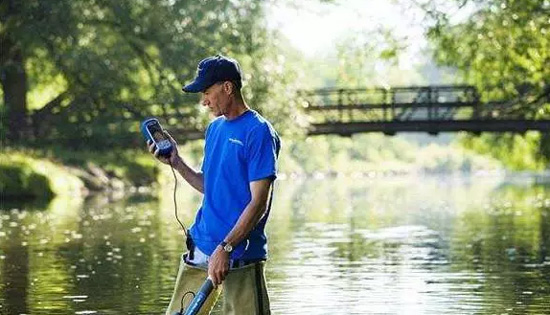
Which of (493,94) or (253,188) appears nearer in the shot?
(253,188)

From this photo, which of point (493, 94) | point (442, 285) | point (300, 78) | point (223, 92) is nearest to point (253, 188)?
point (223, 92)

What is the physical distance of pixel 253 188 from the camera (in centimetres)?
859

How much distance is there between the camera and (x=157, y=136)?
9016 mm

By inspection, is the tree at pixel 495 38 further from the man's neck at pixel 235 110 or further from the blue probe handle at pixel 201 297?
the blue probe handle at pixel 201 297

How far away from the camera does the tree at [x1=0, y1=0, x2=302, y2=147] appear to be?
5138cm

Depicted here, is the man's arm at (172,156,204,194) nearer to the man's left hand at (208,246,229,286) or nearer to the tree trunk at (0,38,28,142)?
the man's left hand at (208,246,229,286)

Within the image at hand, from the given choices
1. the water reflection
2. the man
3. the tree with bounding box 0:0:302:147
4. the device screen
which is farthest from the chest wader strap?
the tree with bounding box 0:0:302:147

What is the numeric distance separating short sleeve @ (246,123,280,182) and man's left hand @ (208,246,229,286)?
1.44 feet

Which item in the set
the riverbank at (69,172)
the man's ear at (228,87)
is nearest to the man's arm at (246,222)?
the man's ear at (228,87)

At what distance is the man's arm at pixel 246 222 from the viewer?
8562mm

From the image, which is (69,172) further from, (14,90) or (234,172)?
(234,172)

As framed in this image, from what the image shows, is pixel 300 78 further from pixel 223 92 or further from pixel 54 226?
pixel 223 92

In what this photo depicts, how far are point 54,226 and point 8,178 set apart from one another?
1794 cm

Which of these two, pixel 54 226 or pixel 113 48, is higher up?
pixel 113 48
